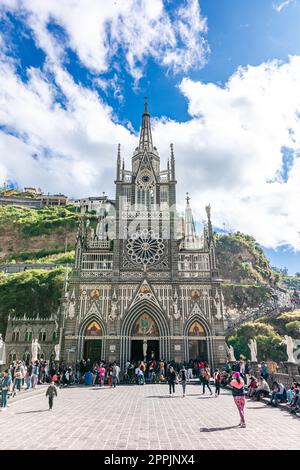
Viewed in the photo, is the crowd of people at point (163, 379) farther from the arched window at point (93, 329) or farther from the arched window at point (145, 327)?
the arched window at point (145, 327)

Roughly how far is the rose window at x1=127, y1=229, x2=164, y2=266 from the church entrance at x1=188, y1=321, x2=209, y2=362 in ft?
25.1

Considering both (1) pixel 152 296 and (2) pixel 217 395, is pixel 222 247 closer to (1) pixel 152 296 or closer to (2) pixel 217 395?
(1) pixel 152 296

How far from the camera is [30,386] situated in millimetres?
20094

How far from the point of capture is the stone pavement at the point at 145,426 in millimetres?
7613

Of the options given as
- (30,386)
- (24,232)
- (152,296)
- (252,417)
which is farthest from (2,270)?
(252,417)

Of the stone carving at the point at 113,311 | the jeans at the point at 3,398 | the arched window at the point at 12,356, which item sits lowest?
the jeans at the point at 3,398

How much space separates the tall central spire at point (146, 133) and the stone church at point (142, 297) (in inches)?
429

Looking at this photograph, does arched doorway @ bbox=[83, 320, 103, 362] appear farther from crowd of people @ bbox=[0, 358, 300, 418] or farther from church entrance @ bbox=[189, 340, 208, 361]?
church entrance @ bbox=[189, 340, 208, 361]

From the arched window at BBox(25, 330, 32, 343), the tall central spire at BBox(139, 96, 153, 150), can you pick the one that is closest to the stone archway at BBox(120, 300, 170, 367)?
the arched window at BBox(25, 330, 32, 343)

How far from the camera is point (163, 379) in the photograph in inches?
1003

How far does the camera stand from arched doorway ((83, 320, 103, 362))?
100ft

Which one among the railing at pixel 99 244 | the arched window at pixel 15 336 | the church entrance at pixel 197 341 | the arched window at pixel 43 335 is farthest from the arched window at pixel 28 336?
the church entrance at pixel 197 341
